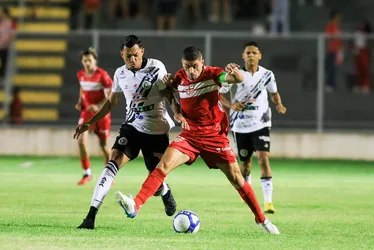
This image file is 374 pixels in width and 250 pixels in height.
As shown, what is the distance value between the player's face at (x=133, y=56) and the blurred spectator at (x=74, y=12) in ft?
60.0

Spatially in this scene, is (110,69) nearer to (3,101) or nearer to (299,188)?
(3,101)

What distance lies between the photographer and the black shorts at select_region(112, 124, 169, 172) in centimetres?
1177

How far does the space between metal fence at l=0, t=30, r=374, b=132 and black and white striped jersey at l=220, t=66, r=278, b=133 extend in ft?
32.2

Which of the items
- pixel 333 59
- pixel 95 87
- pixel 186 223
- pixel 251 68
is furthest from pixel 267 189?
pixel 333 59

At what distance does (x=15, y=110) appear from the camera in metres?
25.5

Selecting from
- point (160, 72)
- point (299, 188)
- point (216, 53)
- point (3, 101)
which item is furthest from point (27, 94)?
point (160, 72)

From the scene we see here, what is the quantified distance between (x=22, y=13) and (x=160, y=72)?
18407mm

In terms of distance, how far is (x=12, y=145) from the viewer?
26297 mm

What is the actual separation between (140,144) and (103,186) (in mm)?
866

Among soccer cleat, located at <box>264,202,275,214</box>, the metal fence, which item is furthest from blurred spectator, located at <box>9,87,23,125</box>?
soccer cleat, located at <box>264,202,275,214</box>

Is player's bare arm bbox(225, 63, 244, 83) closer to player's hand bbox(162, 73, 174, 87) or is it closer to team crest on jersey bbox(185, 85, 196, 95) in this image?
team crest on jersey bbox(185, 85, 196, 95)

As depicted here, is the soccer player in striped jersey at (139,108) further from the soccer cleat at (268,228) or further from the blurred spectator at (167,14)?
the blurred spectator at (167,14)

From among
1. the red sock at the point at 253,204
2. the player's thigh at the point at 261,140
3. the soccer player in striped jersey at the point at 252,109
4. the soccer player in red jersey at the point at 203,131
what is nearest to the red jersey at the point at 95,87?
the soccer player in striped jersey at the point at 252,109

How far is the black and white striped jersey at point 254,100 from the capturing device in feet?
47.9
